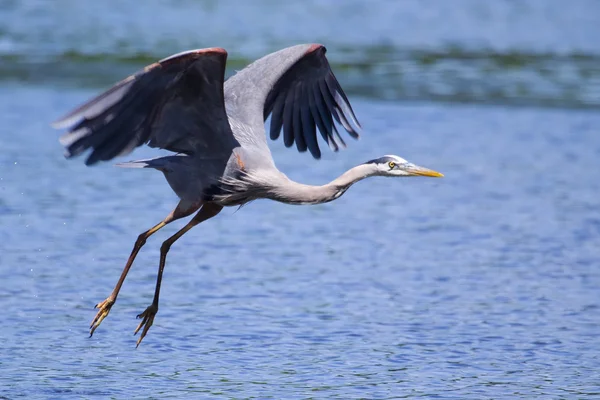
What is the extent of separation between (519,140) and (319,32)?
8.03m

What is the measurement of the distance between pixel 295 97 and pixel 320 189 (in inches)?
52.9

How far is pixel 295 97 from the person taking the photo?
9.01m

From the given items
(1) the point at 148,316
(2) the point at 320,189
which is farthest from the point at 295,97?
(1) the point at 148,316

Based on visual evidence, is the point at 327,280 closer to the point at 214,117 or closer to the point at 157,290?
the point at 157,290

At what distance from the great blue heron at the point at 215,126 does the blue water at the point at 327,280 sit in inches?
25.5

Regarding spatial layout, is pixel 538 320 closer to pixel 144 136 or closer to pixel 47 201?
pixel 144 136

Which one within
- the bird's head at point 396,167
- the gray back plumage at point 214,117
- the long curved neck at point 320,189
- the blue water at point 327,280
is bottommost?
the blue water at point 327,280

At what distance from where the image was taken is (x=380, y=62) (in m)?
20.9

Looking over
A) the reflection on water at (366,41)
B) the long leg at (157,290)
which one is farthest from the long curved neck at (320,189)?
the reflection on water at (366,41)

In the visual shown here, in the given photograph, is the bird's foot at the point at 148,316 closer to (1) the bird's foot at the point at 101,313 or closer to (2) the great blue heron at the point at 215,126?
(2) the great blue heron at the point at 215,126

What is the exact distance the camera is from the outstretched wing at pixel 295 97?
861cm

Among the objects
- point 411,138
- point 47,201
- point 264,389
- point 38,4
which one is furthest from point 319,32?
point 264,389

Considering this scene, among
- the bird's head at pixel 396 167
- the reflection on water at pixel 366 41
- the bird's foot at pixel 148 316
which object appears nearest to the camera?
the bird's head at pixel 396 167

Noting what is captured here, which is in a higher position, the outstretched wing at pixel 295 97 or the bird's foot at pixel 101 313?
the outstretched wing at pixel 295 97
